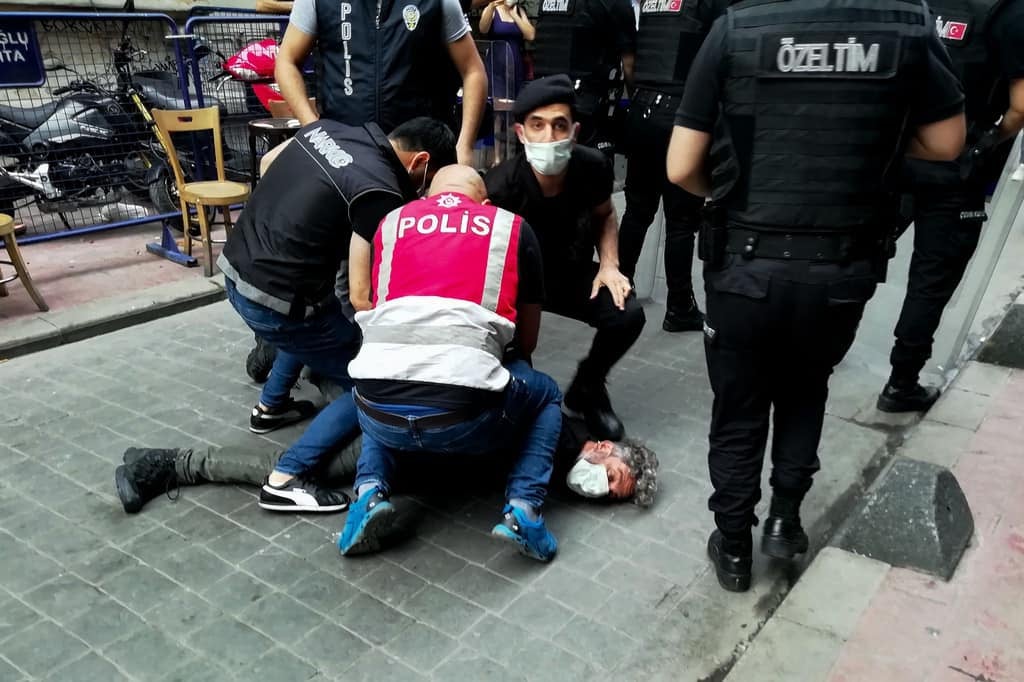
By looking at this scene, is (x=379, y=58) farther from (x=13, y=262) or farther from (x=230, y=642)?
(x=13, y=262)

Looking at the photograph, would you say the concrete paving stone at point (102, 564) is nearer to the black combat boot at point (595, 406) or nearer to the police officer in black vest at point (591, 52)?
the black combat boot at point (595, 406)

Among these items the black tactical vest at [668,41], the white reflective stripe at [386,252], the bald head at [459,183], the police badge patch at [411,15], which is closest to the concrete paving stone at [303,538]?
the white reflective stripe at [386,252]

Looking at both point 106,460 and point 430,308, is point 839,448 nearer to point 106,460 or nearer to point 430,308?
point 430,308

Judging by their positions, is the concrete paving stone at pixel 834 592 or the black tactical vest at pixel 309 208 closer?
the concrete paving stone at pixel 834 592

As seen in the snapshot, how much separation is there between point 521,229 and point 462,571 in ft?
3.76

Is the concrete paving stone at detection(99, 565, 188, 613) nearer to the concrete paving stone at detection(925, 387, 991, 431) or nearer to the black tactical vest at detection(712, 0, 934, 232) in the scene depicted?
the black tactical vest at detection(712, 0, 934, 232)

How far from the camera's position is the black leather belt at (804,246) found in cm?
225

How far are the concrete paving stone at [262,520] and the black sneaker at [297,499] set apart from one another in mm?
31

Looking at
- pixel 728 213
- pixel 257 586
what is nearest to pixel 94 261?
pixel 257 586

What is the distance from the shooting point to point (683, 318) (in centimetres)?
473

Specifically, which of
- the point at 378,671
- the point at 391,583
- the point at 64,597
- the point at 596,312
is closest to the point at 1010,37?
the point at 596,312

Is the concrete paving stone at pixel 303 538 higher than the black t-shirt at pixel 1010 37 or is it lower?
lower

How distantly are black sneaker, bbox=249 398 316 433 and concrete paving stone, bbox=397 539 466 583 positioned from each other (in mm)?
1068

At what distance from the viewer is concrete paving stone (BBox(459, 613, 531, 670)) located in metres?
2.33
